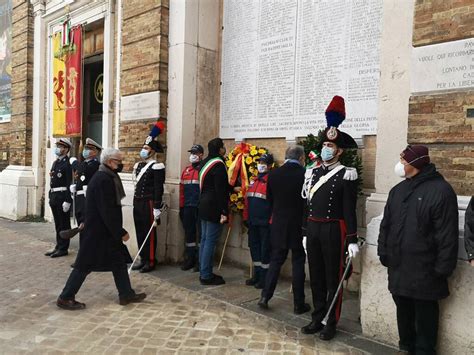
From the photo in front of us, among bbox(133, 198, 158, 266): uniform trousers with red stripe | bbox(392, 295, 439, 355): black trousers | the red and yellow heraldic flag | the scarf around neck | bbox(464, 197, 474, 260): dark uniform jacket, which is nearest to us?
bbox(464, 197, 474, 260): dark uniform jacket

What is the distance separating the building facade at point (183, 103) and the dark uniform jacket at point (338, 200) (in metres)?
0.28

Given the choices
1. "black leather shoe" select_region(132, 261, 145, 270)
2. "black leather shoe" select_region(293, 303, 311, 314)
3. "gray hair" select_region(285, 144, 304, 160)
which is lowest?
"black leather shoe" select_region(132, 261, 145, 270)

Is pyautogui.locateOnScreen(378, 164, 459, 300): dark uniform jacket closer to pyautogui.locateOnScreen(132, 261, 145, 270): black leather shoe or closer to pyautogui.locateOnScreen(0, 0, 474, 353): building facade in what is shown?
pyautogui.locateOnScreen(0, 0, 474, 353): building facade

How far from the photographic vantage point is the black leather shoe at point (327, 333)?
14.6 ft

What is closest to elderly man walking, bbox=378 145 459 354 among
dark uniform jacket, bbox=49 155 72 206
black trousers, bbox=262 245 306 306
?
black trousers, bbox=262 245 306 306

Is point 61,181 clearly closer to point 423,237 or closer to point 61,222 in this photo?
point 61,222

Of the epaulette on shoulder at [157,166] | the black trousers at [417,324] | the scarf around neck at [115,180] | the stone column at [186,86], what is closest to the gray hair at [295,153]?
the black trousers at [417,324]

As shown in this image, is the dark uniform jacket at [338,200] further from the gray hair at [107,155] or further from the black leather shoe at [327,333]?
the gray hair at [107,155]

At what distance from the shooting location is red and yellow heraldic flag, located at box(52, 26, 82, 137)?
10195 mm

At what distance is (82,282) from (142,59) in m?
4.11

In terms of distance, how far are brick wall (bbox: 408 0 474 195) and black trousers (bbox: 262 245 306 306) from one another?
1.74m

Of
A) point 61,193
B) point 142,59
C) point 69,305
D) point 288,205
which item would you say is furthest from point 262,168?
point 61,193

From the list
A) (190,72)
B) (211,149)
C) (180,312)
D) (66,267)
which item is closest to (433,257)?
(180,312)

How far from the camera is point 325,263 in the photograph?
14.9 feet
